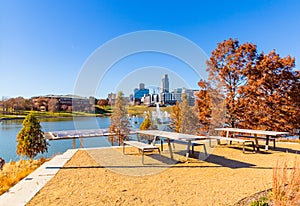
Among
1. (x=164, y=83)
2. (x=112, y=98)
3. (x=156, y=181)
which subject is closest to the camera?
(x=156, y=181)

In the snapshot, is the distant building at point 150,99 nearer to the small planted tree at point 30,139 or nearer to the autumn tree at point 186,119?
the autumn tree at point 186,119

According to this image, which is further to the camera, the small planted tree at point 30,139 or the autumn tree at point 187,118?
the autumn tree at point 187,118

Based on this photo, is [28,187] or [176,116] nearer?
[28,187]

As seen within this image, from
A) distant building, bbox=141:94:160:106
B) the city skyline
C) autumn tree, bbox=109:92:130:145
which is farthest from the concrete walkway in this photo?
autumn tree, bbox=109:92:130:145

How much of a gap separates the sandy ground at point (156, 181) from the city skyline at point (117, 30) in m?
3.20

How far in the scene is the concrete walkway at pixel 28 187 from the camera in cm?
248

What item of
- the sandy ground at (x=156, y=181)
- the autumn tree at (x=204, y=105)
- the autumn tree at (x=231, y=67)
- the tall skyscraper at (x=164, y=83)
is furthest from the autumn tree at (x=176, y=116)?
the sandy ground at (x=156, y=181)

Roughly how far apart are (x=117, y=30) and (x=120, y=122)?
609 cm

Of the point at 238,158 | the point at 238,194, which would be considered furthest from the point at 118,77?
the point at 238,194

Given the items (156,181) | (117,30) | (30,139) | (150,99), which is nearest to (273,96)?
(150,99)

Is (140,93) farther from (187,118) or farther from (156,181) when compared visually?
(156,181)

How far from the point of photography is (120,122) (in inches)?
514

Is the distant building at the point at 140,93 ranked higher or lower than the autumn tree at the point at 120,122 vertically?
higher

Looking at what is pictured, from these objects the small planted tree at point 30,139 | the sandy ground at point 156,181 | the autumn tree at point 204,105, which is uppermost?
the autumn tree at point 204,105
